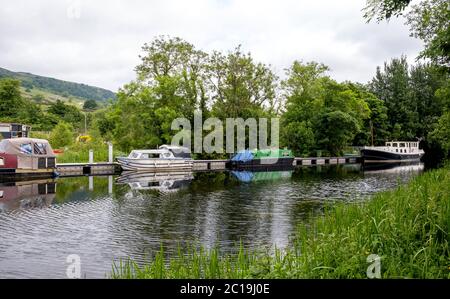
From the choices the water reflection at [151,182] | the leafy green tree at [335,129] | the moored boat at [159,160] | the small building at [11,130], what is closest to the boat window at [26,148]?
the water reflection at [151,182]

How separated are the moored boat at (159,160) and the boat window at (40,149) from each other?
6.39 metres

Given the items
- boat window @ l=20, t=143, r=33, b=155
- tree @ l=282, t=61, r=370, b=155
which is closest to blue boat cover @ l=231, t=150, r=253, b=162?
tree @ l=282, t=61, r=370, b=155

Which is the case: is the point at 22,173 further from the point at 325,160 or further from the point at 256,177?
the point at 325,160

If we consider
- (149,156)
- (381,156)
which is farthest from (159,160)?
(381,156)

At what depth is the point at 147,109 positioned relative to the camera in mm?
40469

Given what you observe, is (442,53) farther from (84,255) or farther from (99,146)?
(99,146)

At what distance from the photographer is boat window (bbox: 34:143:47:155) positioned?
96.9ft

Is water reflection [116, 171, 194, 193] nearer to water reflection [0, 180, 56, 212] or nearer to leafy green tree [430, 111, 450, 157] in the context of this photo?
water reflection [0, 180, 56, 212]

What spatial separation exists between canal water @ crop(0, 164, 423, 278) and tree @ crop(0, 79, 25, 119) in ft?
117

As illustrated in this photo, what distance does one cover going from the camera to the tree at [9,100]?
190 ft

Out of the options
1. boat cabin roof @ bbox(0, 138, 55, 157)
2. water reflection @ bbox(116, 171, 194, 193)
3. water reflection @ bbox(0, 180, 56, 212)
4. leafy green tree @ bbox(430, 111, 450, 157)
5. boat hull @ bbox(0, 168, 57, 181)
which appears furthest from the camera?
boat cabin roof @ bbox(0, 138, 55, 157)
